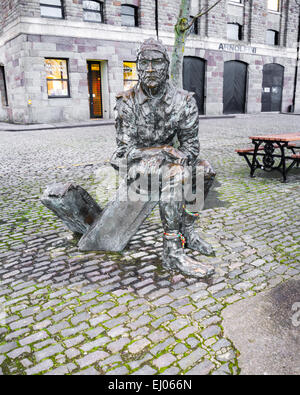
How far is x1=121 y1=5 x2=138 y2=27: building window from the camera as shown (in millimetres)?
18828

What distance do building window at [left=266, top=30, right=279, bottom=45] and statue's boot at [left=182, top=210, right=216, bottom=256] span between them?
2601 cm

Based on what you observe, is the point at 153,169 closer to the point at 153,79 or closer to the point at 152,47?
the point at 153,79

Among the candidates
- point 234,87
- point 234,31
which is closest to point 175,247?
point 234,87

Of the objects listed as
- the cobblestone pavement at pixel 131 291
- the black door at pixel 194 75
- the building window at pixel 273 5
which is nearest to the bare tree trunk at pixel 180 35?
the cobblestone pavement at pixel 131 291

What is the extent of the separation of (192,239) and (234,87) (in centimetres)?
2256

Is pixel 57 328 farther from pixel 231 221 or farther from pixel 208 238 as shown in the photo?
pixel 231 221

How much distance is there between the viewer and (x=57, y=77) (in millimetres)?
17281

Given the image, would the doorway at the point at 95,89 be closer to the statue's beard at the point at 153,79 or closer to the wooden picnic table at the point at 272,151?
the wooden picnic table at the point at 272,151

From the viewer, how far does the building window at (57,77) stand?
16969 mm

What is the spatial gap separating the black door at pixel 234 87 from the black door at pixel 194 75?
6.45ft

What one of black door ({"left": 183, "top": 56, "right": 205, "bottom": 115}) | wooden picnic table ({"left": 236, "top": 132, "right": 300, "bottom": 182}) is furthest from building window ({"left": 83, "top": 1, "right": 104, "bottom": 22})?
wooden picnic table ({"left": 236, "top": 132, "right": 300, "bottom": 182})

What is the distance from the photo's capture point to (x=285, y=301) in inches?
105

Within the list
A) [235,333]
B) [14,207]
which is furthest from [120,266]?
[14,207]

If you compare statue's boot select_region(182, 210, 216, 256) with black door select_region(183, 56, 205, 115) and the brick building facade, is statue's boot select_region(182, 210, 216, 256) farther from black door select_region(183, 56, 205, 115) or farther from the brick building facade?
black door select_region(183, 56, 205, 115)
